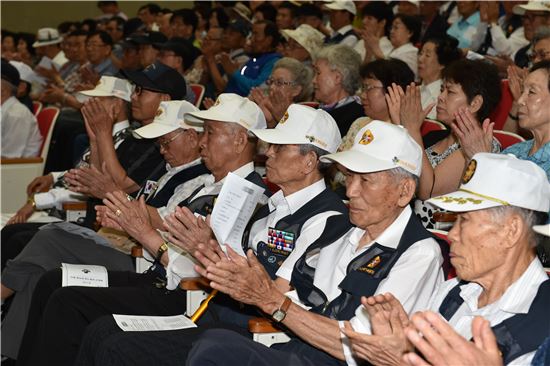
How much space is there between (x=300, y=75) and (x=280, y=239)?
2.02 meters

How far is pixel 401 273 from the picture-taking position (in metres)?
2.34

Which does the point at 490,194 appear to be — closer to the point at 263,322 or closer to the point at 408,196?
the point at 408,196

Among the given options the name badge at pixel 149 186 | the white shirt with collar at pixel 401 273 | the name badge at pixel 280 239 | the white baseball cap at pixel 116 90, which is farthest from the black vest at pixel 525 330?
the white baseball cap at pixel 116 90

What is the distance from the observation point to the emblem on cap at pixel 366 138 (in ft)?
8.38

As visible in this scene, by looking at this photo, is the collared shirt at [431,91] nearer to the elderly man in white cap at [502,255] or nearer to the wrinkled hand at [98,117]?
the wrinkled hand at [98,117]

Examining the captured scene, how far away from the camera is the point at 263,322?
2564mm

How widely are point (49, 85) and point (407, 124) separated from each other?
5177 millimetres

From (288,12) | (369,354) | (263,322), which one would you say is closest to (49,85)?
(288,12)

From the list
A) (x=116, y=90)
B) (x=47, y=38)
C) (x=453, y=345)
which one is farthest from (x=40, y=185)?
(x=47, y=38)

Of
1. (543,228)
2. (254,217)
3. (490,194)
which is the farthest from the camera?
(254,217)

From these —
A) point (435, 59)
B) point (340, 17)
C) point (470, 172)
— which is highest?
point (470, 172)

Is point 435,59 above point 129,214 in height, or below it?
below

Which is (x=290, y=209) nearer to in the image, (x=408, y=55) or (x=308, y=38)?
(x=408, y=55)

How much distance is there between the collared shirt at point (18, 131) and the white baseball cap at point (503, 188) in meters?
4.40
